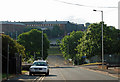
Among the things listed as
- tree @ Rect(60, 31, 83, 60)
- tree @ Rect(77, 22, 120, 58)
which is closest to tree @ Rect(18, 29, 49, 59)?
tree @ Rect(77, 22, 120, 58)

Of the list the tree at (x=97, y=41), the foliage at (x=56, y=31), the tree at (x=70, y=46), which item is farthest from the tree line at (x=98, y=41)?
the foliage at (x=56, y=31)

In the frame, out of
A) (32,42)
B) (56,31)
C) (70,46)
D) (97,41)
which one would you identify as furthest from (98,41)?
(56,31)

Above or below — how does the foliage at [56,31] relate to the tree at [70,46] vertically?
above

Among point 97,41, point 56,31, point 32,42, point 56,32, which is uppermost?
point 56,31

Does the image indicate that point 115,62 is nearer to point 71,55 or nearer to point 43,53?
point 43,53

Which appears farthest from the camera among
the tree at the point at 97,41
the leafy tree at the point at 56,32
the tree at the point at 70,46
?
the leafy tree at the point at 56,32

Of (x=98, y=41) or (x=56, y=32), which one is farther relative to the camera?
(x=56, y=32)

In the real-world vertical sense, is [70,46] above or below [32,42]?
below

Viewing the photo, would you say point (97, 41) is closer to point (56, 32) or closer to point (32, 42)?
point (32, 42)

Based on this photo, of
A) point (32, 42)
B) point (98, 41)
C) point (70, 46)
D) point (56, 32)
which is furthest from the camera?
point (56, 32)

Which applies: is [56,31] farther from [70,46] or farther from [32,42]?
[32,42]

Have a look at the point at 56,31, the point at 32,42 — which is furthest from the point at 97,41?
the point at 56,31

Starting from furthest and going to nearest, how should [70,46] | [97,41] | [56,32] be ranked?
1. [56,32]
2. [70,46]
3. [97,41]

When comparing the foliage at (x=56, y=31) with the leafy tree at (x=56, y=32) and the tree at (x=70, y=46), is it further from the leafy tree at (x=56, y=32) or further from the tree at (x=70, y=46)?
the tree at (x=70, y=46)
